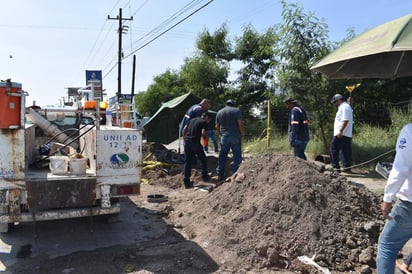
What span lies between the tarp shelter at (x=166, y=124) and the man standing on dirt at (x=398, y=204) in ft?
34.8

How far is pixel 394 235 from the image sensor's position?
3.51 meters

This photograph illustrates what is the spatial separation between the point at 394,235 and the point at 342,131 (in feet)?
19.5

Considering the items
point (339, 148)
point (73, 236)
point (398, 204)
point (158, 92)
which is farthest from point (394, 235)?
point (158, 92)

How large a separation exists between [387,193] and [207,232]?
2.73m

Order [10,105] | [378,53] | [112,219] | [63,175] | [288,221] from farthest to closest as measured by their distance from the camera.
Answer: [112,219] < [63,175] < [288,221] < [378,53] < [10,105]

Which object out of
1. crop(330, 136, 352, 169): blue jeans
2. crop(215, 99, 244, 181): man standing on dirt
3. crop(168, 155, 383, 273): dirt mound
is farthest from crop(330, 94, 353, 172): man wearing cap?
crop(168, 155, 383, 273): dirt mound

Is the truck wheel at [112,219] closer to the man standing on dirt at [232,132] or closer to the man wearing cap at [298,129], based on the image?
the man standing on dirt at [232,132]

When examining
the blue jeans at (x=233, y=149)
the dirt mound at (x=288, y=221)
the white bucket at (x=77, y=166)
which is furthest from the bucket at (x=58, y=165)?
the blue jeans at (x=233, y=149)

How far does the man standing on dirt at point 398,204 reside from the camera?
3.34 m

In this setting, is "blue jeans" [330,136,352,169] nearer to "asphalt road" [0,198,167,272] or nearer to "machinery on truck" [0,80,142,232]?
"asphalt road" [0,198,167,272]

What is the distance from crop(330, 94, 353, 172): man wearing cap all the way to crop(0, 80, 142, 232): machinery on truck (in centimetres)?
548

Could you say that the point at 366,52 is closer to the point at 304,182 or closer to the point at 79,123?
the point at 304,182

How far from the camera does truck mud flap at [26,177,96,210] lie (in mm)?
5035

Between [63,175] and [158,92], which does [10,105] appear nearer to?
[63,175]
